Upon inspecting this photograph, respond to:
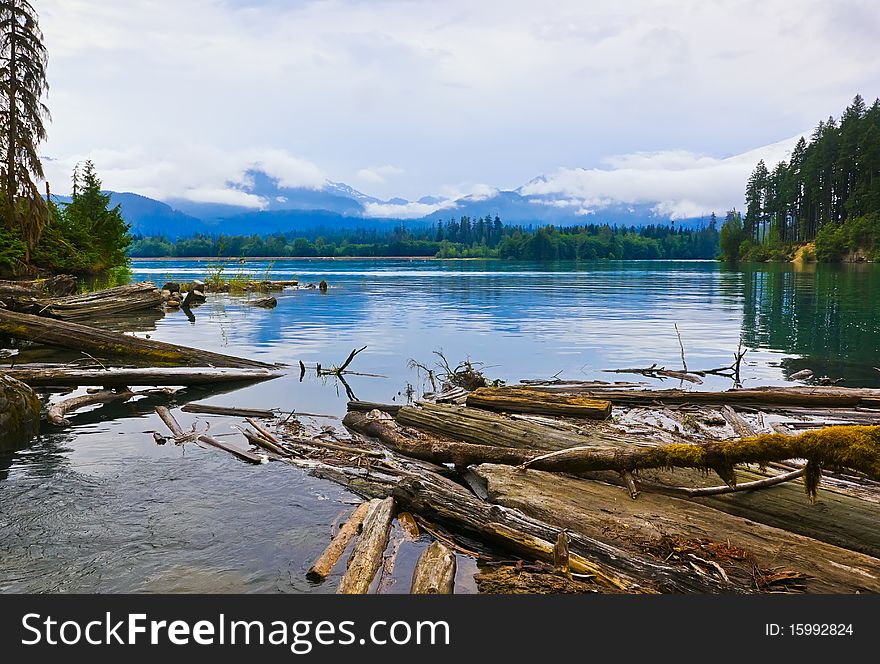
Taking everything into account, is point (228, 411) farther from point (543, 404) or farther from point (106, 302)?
point (106, 302)

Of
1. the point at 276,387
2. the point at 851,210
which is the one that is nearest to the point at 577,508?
the point at 276,387

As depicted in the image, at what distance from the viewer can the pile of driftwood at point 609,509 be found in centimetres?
671

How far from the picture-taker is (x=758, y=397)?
14.9 metres

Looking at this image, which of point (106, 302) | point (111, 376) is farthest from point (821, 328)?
point (106, 302)

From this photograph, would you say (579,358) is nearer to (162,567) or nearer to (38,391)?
(38,391)

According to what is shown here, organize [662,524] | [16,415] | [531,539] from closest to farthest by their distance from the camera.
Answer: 1. [531,539]
2. [662,524]
3. [16,415]

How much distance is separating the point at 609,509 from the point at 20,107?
4516cm

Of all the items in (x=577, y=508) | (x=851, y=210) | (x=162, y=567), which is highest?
(x=851, y=210)

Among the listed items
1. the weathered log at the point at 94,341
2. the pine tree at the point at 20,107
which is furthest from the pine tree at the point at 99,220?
the weathered log at the point at 94,341

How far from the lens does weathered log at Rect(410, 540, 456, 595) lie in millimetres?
6758

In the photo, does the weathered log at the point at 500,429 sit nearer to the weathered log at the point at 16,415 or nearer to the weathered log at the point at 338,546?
the weathered log at the point at 338,546

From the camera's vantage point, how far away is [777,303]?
47.6 m

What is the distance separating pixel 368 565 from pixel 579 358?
1850 centimetres

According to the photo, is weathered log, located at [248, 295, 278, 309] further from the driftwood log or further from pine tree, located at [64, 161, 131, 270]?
the driftwood log
